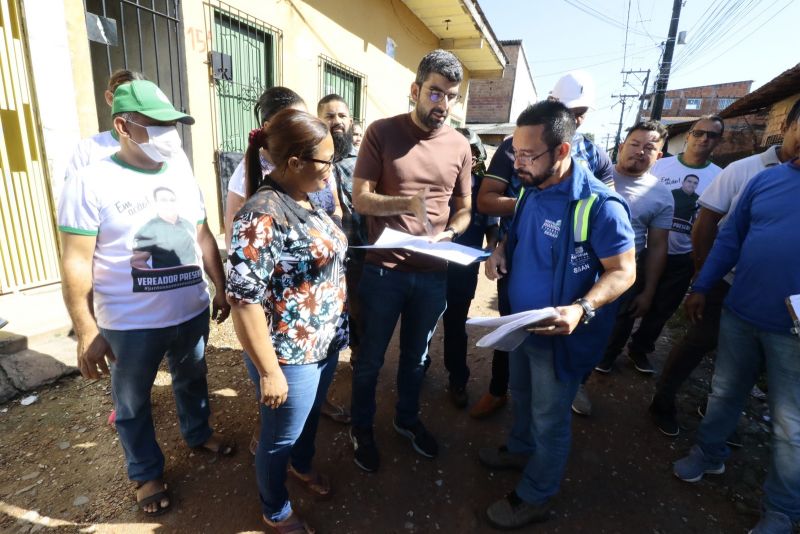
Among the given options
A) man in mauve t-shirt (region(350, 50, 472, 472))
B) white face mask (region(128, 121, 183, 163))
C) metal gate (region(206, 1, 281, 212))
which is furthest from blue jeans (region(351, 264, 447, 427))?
metal gate (region(206, 1, 281, 212))

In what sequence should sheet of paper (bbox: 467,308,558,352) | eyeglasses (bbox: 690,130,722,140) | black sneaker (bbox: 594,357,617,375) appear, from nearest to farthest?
sheet of paper (bbox: 467,308,558,352)
eyeglasses (bbox: 690,130,722,140)
black sneaker (bbox: 594,357,617,375)

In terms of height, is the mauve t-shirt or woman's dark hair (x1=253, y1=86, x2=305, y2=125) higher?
woman's dark hair (x1=253, y1=86, x2=305, y2=125)

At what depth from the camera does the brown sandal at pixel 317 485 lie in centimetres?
207

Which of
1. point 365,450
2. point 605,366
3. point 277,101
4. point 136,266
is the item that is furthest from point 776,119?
point 136,266

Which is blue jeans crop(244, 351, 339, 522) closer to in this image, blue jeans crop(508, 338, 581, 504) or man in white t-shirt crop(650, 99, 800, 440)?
blue jeans crop(508, 338, 581, 504)

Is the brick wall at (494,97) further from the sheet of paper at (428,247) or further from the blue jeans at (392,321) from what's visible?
the sheet of paper at (428,247)

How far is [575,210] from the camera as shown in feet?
5.35

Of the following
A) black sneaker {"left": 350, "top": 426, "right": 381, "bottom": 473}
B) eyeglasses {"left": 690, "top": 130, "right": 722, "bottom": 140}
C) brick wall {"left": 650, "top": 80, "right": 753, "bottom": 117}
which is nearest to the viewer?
black sneaker {"left": 350, "top": 426, "right": 381, "bottom": 473}

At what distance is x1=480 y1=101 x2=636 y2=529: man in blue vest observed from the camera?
1591 mm

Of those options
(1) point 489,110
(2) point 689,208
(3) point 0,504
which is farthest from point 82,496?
(1) point 489,110

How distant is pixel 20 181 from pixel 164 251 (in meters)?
2.29

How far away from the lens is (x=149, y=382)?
186 cm

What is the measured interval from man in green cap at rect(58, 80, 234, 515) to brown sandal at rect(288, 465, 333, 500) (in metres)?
0.65

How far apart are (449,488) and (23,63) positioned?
409cm
